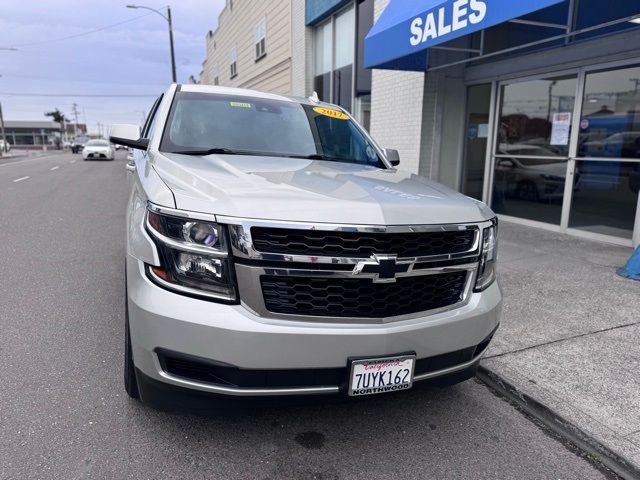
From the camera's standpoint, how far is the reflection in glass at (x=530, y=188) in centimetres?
771

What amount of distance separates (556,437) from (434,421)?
2.25 ft

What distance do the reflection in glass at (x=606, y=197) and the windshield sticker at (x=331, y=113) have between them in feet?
15.1

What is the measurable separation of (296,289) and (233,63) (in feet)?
85.3

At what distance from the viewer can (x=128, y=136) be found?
358cm

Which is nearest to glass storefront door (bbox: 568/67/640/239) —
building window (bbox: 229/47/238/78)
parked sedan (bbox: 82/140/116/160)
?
building window (bbox: 229/47/238/78)

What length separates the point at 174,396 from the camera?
216cm

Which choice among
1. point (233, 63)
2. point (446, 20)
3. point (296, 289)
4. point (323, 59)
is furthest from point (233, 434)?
point (233, 63)

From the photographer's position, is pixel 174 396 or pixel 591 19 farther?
pixel 591 19

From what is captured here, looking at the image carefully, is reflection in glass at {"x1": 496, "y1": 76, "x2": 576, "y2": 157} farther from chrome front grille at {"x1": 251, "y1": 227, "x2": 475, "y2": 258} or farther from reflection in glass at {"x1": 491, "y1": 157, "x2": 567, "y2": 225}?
chrome front grille at {"x1": 251, "y1": 227, "x2": 475, "y2": 258}

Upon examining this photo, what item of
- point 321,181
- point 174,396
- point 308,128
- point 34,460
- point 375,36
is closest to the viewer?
point 174,396

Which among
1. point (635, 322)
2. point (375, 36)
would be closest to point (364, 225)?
point (635, 322)

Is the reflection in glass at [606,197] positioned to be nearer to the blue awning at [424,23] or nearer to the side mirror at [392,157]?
the blue awning at [424,23]

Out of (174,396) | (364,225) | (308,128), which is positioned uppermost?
(308,128)

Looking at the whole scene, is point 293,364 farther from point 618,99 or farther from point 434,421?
point 618,99
